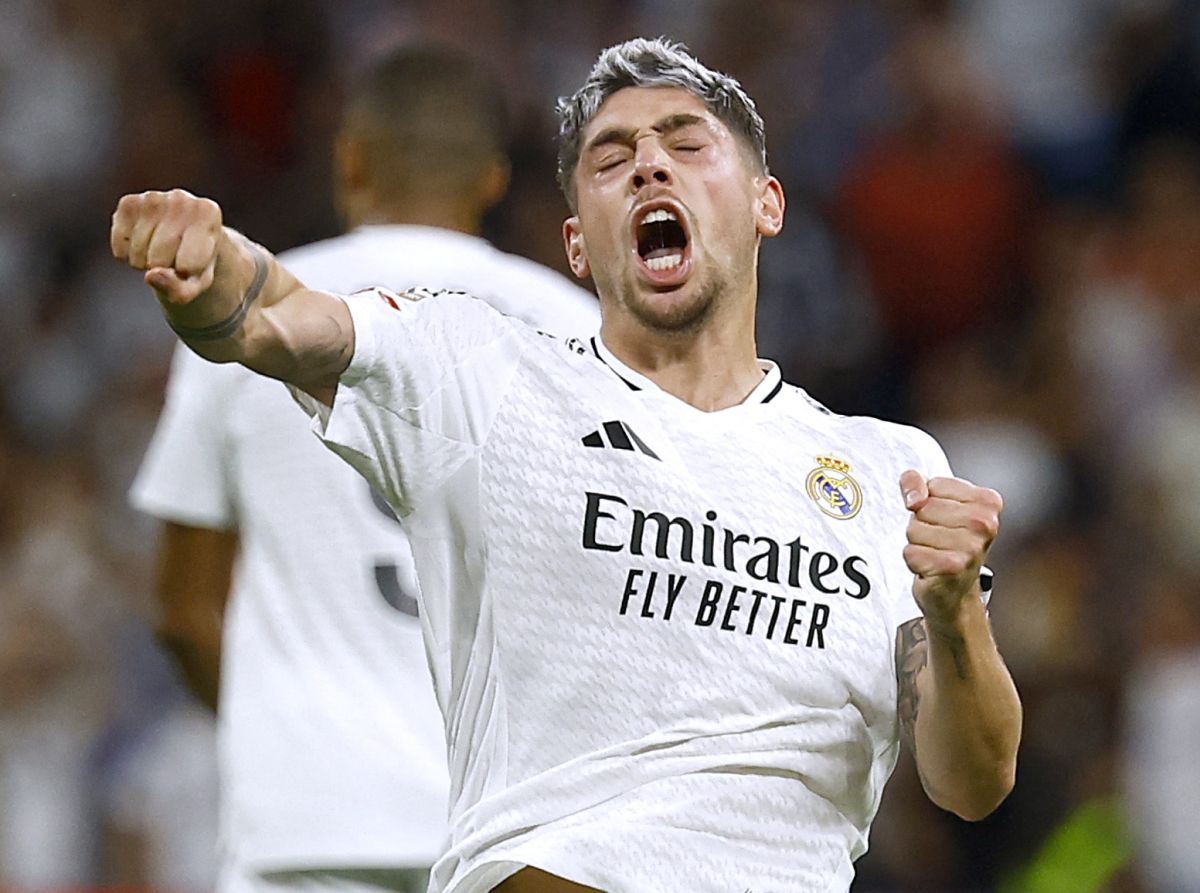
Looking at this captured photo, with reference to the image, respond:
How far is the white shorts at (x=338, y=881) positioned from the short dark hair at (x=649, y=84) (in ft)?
4.24

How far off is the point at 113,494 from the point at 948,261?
3338 millimetres

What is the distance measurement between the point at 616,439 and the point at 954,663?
0.54m

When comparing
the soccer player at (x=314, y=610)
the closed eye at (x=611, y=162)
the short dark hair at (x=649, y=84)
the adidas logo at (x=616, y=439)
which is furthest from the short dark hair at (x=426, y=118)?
the adidas logo at (x=616, y=439)

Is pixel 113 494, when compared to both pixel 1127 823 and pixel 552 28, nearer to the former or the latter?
pixel 552 28

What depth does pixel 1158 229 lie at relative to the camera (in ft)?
27.9

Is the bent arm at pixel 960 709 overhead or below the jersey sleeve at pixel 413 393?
below

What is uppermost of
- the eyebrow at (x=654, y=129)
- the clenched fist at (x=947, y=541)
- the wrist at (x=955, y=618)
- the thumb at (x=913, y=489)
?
the eyebrow at (x=654, y=129)

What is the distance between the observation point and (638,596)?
9.91 ft

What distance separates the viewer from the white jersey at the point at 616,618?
117 inches

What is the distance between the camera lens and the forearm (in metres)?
3.03

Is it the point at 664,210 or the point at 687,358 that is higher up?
the point at 664,210

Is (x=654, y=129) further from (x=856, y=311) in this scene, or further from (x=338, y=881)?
(x=856, y=311)

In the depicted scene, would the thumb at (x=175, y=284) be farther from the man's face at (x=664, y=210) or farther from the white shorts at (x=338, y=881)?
the white shorts at (x=338, y=881)

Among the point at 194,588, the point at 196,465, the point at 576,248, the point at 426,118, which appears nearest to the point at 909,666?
the point at 576,248
